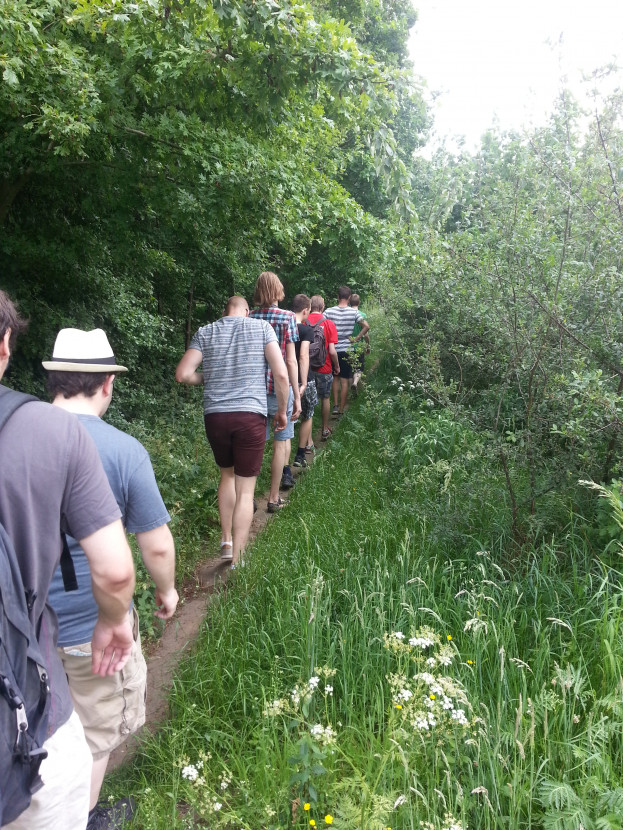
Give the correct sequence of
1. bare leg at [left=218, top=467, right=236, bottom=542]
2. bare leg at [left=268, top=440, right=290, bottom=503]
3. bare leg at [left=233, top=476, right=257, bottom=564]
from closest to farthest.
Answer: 1. bare leg at [left=233, top=476, right=257, bottom=564]
2. bare leg at [left=218, top=467, right=236, bottom=542]
3. bare leg at [left=268, top=440, right=290, bottom=503]

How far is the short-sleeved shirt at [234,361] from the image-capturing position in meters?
4.14

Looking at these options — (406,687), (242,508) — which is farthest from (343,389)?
(406,687)

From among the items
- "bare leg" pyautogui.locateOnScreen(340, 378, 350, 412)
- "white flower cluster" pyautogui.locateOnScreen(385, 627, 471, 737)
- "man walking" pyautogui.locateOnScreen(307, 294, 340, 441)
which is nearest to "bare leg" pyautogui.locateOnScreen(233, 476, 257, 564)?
"white flower cluster" pyautogui.locateOnScreen(385, 627, 471, 737)

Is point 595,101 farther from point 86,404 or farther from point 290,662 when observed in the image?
point 290,662

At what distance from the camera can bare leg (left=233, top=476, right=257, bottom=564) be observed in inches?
169

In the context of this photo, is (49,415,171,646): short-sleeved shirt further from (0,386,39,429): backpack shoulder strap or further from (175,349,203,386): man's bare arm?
(175,349,203,386): man's bare arm

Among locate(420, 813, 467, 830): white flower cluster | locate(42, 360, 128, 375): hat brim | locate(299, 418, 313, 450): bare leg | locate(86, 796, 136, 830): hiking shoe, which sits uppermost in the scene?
locate(42, 360, 128, 375): hat brim

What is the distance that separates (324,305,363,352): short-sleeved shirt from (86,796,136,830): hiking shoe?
6.91 meters

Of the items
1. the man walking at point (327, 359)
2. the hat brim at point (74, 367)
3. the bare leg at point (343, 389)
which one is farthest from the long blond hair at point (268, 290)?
the bare leg at point (343, 389)

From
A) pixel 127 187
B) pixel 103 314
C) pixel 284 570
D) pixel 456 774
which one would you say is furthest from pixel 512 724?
pixel 103 314

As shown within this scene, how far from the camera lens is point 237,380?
4.14 metres

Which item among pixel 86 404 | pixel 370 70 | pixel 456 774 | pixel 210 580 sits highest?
pixel 370 70

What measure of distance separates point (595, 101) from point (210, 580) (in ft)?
13.2

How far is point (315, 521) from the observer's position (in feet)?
15.3
